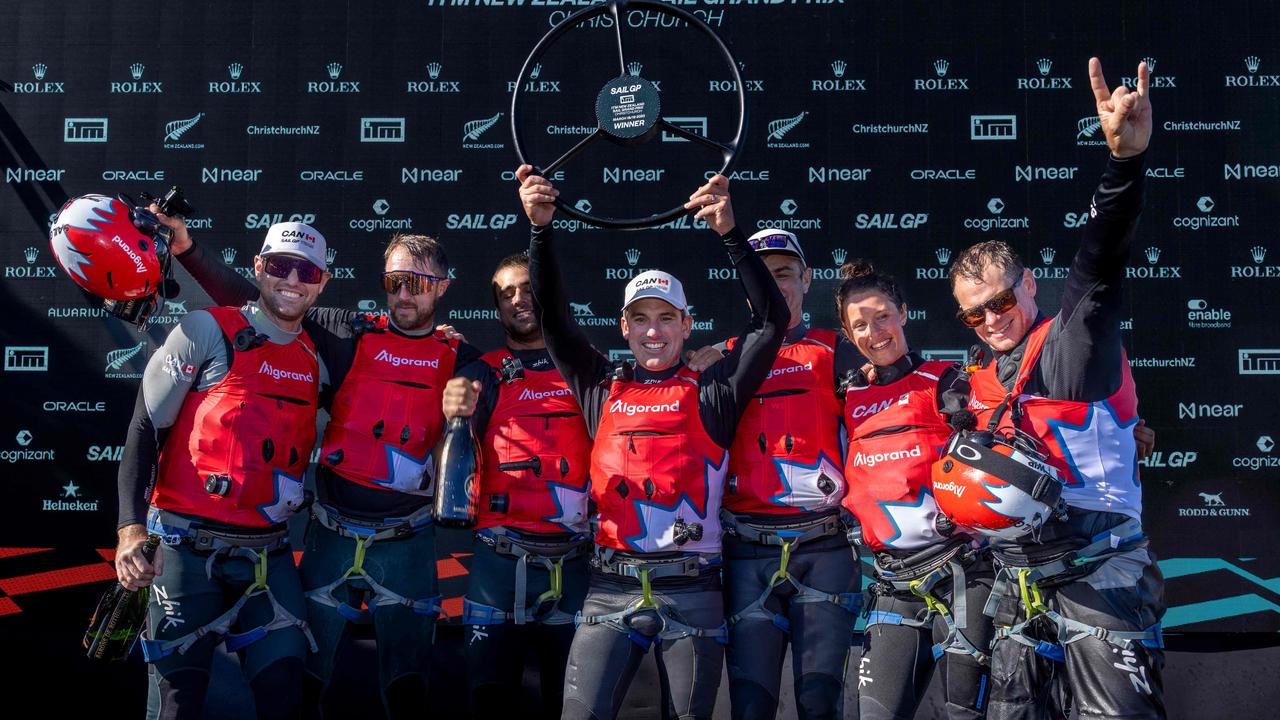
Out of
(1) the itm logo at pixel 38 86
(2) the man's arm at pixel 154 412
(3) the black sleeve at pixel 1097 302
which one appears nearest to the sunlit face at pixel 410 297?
(2) the man's arm at pixel 154 412

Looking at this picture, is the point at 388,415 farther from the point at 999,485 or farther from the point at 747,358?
the point at 999,485

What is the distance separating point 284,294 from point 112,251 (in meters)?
0.64

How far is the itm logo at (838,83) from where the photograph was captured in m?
5.50

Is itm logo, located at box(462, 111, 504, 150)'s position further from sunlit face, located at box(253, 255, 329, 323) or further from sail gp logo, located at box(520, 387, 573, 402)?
sail gp logo, located at box(520, 387, 573, 402)

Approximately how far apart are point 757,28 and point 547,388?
2970 millimetres

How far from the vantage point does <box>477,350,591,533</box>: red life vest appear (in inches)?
148

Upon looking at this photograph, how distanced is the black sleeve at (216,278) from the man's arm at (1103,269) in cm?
341

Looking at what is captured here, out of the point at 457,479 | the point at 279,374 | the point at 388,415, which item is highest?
the point at 279,374

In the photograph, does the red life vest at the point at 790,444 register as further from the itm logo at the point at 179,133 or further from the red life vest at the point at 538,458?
the itm logo at the point at 179,133

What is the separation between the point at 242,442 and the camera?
11.4 feet

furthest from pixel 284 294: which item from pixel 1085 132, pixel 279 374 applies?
pixel 1085 132

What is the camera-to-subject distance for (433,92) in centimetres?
558

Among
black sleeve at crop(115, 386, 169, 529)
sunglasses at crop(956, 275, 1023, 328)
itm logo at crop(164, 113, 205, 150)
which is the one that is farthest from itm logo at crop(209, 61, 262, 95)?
sunglasses at crop(956, 275, 1023, 328)

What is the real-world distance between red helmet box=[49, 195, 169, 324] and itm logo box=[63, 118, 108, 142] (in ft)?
7.85
